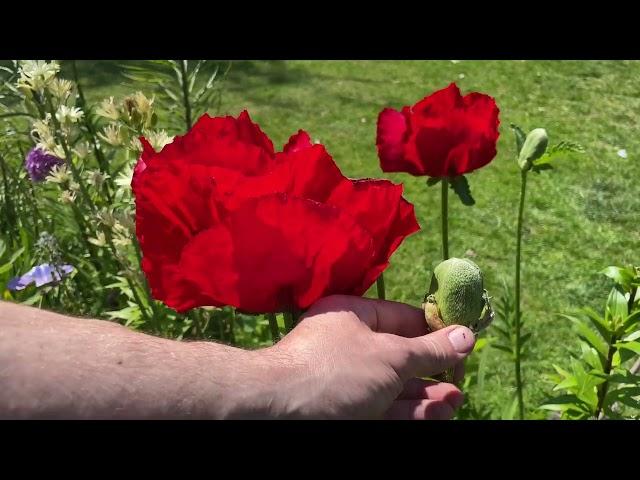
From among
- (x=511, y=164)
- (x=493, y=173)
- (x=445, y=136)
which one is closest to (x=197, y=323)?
(x=445, y=136)

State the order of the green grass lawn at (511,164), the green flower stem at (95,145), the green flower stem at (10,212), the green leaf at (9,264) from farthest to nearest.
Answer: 1. the green grass lawn at (511,164)
2. the green flower stem at (10,212)
3. the green flower stem at (95,145)
4. the green leaf at (9,264)

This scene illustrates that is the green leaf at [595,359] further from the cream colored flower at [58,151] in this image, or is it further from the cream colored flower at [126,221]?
the cream colored flower at [58,151]

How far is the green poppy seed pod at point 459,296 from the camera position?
648mm

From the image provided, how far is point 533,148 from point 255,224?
586 millimetres

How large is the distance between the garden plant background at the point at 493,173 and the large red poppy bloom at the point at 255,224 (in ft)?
1.57

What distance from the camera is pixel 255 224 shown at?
61cm

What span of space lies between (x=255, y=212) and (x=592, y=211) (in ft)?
9.28

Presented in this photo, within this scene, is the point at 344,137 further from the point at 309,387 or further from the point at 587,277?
the point at 309,387

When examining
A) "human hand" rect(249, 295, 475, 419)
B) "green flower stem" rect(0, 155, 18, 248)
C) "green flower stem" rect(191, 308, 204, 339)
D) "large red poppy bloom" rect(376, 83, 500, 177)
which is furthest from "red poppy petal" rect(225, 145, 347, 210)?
"green flower stem" rect(0, 155, 18, 248)

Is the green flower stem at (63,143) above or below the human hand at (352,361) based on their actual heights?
above

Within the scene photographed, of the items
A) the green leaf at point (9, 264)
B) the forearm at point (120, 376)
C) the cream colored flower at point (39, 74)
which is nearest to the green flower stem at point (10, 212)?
the green leaf at point (9, 264)

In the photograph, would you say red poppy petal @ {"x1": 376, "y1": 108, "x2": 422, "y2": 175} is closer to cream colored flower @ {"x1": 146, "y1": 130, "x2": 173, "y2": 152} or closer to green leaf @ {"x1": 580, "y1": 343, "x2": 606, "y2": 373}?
cream colored flower @ {"x1": 146, "y1": 130, "x2": 173, "y2": 152}

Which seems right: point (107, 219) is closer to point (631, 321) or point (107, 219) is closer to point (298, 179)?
point (298, 179)

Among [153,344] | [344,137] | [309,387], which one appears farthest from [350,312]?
[344,137]
